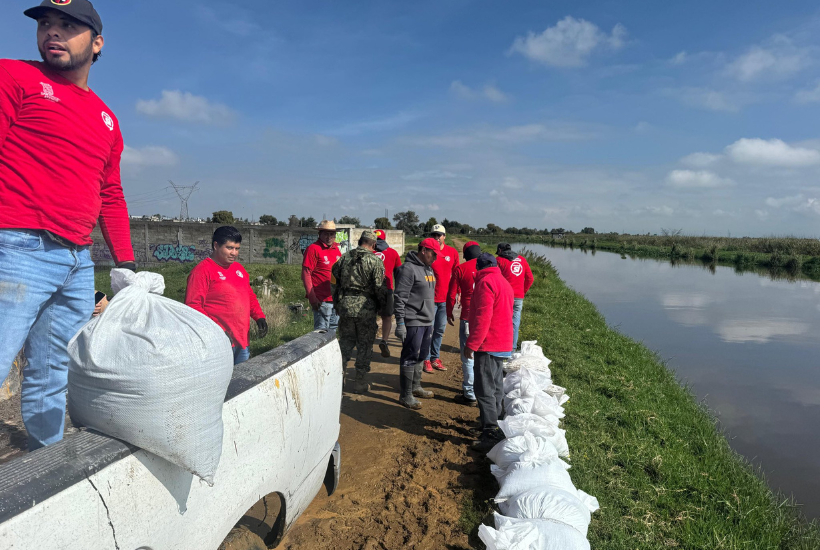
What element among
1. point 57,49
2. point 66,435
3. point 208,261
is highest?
point 57,49

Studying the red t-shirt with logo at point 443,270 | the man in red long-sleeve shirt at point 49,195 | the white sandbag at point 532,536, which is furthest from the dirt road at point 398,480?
the man in red long-sleeve shirt at point 49,195

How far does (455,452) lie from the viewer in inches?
165

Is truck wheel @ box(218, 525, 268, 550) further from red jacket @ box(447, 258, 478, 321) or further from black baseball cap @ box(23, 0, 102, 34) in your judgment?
red jacket @ box(447, 258, 478, 321)

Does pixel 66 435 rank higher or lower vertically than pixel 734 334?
higher

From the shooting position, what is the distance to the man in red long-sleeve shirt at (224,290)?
3621 millimetres

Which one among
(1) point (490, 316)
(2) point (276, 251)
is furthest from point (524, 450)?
(2) point (276, 251)

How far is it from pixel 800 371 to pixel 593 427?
7114 mm

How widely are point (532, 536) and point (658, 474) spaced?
218 cm

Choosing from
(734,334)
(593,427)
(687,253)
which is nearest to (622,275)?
(734,334)

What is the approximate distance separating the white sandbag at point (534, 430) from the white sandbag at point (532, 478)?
0.86ft

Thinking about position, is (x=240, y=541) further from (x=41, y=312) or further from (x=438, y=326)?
(x=438, y=326)

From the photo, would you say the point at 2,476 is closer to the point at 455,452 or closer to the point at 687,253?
the point at 455,452

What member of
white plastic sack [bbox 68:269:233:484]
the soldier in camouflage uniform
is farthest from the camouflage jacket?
white plastic sack [bbox 68:269:233:484]

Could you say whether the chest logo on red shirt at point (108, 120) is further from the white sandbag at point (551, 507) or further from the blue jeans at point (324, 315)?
the blue jeans at point (324, 315)
